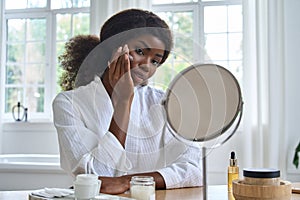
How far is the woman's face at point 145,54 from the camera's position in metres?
1.30

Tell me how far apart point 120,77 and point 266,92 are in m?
2.13

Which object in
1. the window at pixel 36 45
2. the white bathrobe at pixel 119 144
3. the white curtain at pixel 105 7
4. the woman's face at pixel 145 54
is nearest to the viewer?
the woman's face at pixel 145 54

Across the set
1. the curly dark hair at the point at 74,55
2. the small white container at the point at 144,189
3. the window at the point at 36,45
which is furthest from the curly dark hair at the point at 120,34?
the window at the point at 36,45

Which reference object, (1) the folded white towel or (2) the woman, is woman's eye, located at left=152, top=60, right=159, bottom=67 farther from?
(1) the folded white towel

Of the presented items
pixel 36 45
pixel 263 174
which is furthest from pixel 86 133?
pixel 36 45

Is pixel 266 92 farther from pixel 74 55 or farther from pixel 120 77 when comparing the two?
pixel 120 77

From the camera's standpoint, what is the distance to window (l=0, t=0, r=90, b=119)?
4133 millimetres

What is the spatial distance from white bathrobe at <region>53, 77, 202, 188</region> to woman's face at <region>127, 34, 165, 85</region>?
77mm

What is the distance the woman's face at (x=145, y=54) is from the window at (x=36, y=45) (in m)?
2.87

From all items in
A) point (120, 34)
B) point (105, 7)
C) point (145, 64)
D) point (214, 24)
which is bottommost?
point (145, 64)

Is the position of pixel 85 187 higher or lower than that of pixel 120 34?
lower

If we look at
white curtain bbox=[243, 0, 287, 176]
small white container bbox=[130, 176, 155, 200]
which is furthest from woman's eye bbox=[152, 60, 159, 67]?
white curtain bbox=[243, 0, 287, 176]

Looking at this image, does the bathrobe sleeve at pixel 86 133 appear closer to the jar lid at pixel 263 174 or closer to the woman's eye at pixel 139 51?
the woman's eye at pixel 139 51

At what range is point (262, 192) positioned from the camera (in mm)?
1104
